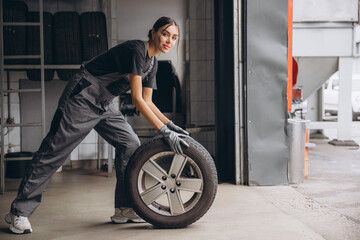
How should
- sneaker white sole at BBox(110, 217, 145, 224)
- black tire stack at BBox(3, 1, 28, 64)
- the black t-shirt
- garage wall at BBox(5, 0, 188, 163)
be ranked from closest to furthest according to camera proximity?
1. the black t-shirt
2. sneaker white sole at BBox(110, 217, 145, 224)
3. black tire stack at BBox(3, 1, 28, 64)
4. garage wall at BBox(5, 0, 188, 163)

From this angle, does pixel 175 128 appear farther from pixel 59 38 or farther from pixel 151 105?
pixel 59 38

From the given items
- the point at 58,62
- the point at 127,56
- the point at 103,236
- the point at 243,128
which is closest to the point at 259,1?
the point at 243,128

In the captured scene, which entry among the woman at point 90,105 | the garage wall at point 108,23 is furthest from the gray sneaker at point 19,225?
the garage wall at point 108,23

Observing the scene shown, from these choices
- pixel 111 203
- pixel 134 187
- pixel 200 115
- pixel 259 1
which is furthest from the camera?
pixel 200 115

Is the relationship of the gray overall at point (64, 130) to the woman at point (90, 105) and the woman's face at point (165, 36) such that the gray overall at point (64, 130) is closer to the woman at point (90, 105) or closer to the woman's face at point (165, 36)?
the woman at point (90, 105)

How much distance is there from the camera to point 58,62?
4562 mm

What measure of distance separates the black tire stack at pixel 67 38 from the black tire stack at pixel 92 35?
58 millimetres

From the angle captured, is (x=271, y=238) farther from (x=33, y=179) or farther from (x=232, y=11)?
(x=232, y=11)

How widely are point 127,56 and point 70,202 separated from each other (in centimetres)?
161

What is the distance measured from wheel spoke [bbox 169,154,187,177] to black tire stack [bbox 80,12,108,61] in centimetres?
239

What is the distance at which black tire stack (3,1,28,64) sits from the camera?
4.37 meters

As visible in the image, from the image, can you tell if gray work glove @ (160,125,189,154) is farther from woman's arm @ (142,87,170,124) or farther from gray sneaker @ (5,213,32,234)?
gray sneaker @ (5,213,32,234)

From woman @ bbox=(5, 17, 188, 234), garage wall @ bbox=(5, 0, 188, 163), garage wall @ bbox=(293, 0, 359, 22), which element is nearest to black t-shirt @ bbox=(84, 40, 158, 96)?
woman @ bbox=(5, 17, 188, 234)

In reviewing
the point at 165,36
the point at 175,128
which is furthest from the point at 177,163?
the point at 165,36
